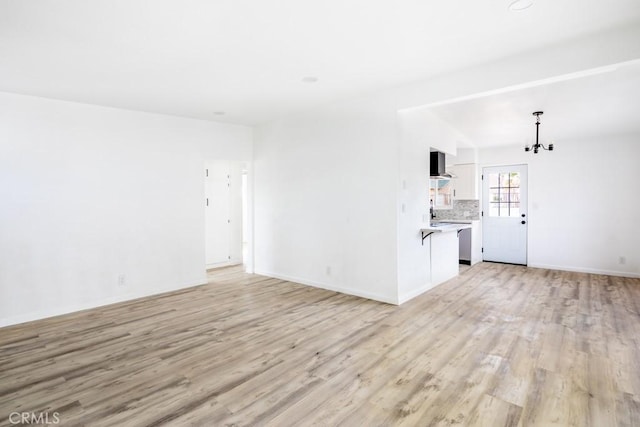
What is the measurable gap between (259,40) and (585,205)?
6.73 meters

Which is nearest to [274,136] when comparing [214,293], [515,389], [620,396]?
[214,293]

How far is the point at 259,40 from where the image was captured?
2764mm

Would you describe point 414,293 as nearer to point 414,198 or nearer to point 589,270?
point 414,198

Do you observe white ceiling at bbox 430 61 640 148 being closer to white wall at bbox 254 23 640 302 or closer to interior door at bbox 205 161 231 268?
white wall at bbox 254 23 640 302

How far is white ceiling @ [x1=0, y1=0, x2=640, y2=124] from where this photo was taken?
2.31m

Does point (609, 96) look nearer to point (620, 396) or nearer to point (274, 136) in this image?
point (620, 396)

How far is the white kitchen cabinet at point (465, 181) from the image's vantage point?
7.40 m

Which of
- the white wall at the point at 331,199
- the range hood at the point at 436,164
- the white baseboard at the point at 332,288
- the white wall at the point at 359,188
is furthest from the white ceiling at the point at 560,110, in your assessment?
the white baseboard at the point at 332,288

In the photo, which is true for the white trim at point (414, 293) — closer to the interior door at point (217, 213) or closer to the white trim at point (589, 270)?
the white trim at point (589, 270)

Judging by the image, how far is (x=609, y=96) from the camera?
3990 mm

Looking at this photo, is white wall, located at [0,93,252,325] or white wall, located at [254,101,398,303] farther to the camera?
white wall, located at [254,101,398,303]

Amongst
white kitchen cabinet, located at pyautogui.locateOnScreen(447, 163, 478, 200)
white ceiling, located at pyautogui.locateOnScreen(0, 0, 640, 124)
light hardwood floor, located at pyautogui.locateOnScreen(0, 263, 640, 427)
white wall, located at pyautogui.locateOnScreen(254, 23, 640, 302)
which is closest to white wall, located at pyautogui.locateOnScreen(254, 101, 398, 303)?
white wall, located at pyautogui.locateOnScreen(254, 23, 640, 302)

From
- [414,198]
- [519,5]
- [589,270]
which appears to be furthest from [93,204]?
[589,270]

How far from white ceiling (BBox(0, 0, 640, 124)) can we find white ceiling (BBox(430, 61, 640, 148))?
99 cm
